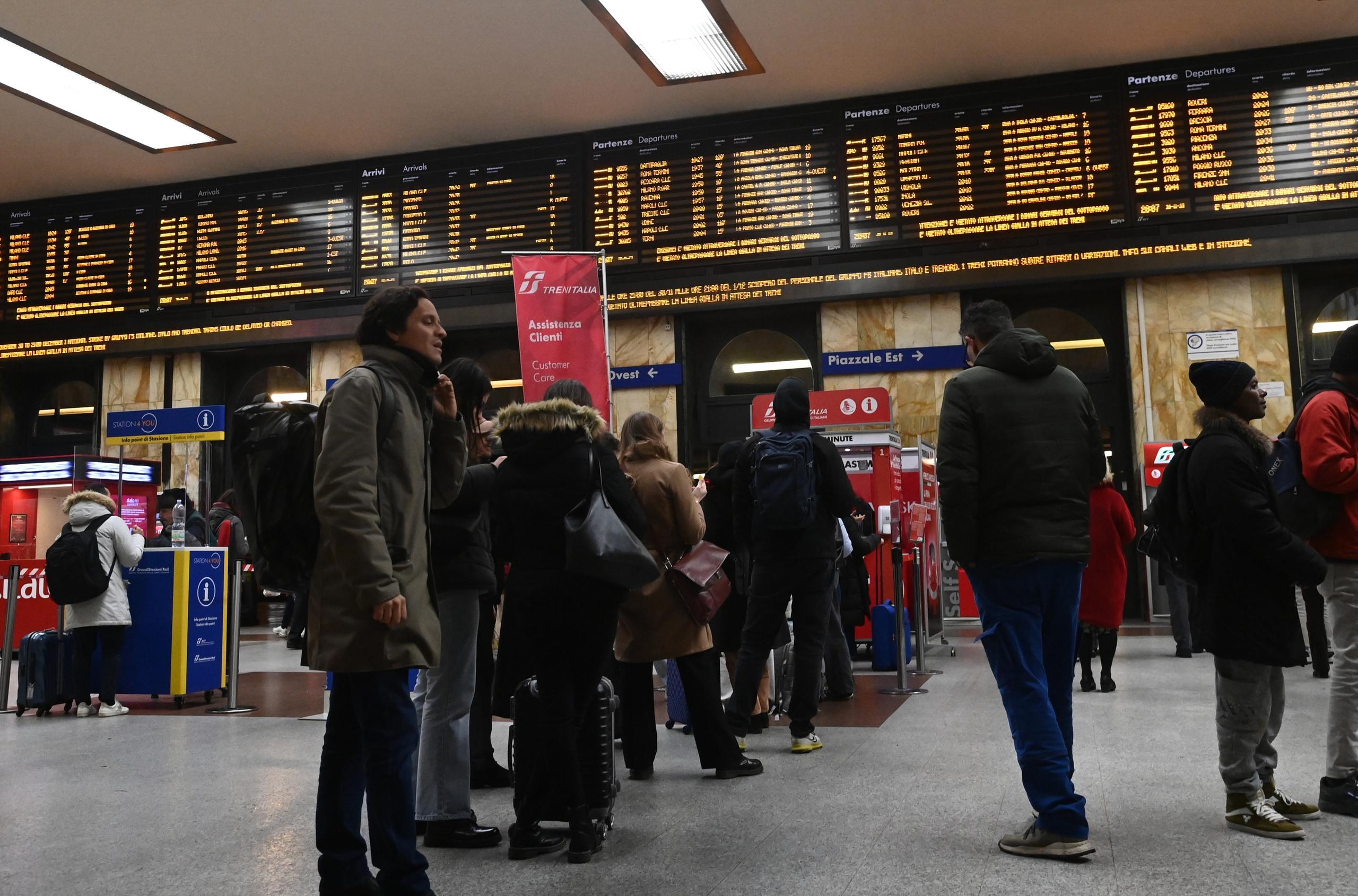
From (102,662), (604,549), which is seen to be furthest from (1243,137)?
(102,662)

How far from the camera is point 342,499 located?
107 inches

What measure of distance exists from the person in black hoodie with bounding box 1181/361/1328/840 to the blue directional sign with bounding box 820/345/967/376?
733 centimetres

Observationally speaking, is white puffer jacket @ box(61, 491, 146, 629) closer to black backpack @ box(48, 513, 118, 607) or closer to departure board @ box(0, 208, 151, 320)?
black backpack @ box(48, 513, 118, 607)

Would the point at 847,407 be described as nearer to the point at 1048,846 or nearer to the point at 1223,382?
the point at 1223,382

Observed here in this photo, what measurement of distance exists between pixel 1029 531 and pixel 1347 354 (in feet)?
5.20

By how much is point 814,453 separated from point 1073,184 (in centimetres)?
679

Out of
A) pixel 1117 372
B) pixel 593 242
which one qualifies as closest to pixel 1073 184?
pixel 1117 372

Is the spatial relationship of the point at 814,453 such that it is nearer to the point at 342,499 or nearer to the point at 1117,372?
the point at 342,499

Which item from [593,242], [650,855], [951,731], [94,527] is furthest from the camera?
[593,242]

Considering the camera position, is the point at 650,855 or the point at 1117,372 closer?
the point at 650,855

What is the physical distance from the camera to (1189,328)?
Result: 34.6 ft

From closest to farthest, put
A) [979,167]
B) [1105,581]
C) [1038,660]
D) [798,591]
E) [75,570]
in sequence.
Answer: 1. [1038,660]
2. [798,591]
3. [1105,581]
4. [75,570]
5. [979,167]

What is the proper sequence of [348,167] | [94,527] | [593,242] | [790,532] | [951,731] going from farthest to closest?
[348,167]
[593,242]
[94,527]
[951,731]
[790,532]

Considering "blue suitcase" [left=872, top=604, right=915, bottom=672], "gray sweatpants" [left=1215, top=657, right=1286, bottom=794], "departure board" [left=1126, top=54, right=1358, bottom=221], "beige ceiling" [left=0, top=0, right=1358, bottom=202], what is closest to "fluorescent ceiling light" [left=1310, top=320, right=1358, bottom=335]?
"departure board" [left=1126, top=54, right=1358, bottom=221]
